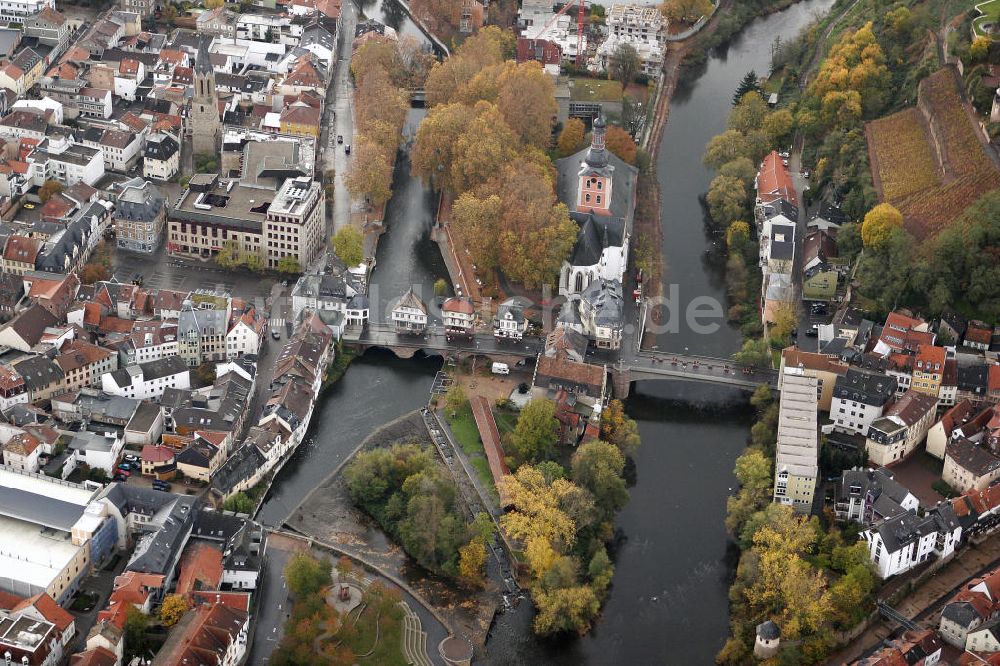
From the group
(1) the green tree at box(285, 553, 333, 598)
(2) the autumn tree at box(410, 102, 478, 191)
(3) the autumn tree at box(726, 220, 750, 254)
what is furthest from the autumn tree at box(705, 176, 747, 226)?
→ (1) the green tree at box(285, 553, 333, 598)

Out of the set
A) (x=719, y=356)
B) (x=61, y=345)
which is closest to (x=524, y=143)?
(x=719, y=356)

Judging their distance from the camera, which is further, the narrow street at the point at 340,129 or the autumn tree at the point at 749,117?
the autumn tree at the point at 749,117

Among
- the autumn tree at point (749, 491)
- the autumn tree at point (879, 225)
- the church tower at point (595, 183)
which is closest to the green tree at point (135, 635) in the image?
the autumn tree at point (749, 491)

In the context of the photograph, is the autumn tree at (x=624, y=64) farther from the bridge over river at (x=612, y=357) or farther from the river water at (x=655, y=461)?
the bridge over river at (x=612, y=357)

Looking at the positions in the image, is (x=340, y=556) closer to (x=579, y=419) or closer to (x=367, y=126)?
(x=579, y=419)

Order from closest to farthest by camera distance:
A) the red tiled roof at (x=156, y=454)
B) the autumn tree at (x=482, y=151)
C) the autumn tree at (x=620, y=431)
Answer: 1. the red tiled roof at (x=156, y=454)
2. the autumn tree at (x=620, y=431)
3. the autumn tree at (x=482, y=151)

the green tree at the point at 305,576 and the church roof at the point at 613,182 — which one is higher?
the church roof at the point at 613,182
